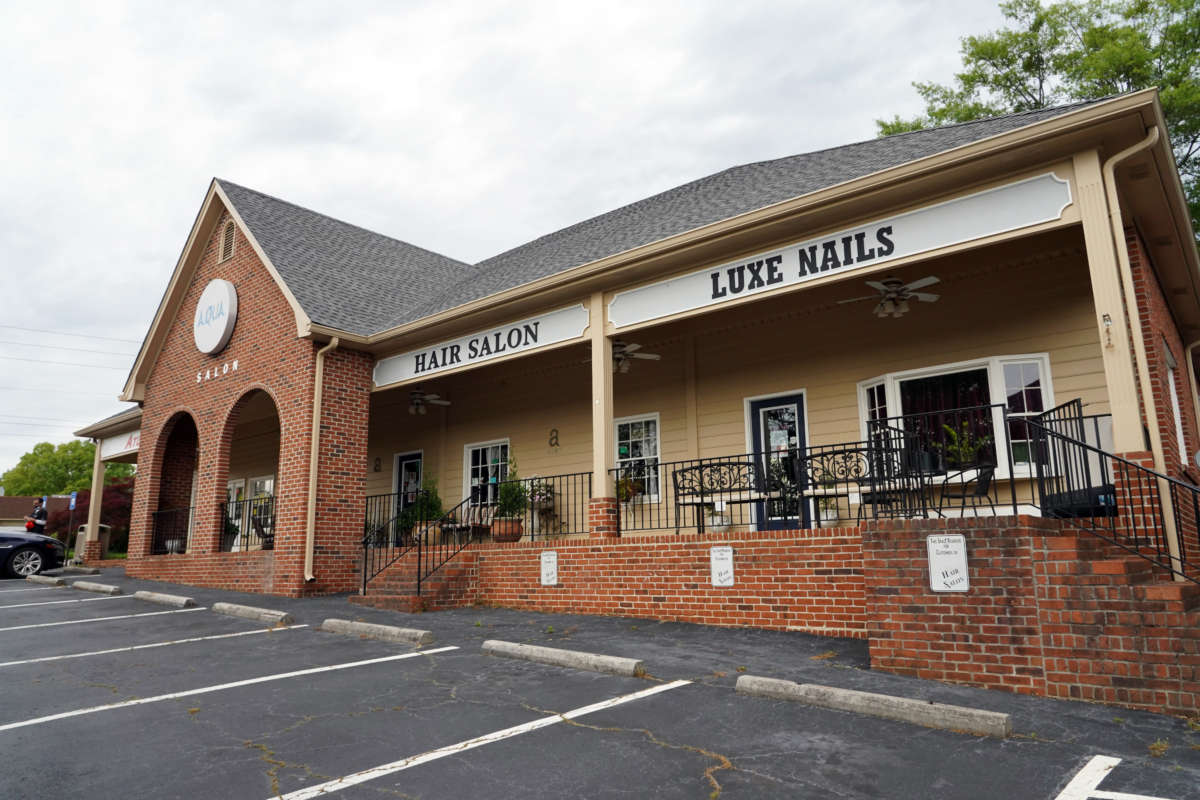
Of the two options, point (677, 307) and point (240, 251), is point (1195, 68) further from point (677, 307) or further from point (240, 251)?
point (240, 251)

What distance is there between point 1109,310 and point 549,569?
686 centimetres

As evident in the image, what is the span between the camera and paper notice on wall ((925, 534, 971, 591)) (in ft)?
19.1

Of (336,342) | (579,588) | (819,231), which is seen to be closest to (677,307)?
(819,231)

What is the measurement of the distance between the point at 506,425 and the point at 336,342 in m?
3.76

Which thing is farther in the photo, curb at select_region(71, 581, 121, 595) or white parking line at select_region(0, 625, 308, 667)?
curb at select_region(71, 581, 121, 595)

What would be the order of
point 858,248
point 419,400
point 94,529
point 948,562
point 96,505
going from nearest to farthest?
point 948,562 < point 858,248 < point 419,400 < point 94,529 < point 96,505

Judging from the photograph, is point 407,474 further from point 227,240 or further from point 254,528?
point 227,240

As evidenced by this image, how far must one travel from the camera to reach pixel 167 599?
11.6 metres

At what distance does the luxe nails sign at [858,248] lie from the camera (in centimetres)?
721

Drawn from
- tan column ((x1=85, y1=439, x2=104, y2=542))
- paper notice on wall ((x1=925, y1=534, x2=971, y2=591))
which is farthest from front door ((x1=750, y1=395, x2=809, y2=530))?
tan column ((x1=85, y1=439, x2=104, y2=542))

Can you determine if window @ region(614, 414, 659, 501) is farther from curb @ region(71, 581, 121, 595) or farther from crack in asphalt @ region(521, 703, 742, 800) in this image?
curb @ region(71, 581, 121, 595)

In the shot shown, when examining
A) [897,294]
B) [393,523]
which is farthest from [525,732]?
[393,523]

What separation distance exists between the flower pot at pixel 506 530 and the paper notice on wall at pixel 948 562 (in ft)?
23.7

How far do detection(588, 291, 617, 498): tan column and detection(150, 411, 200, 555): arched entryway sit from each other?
9949 millimetres
